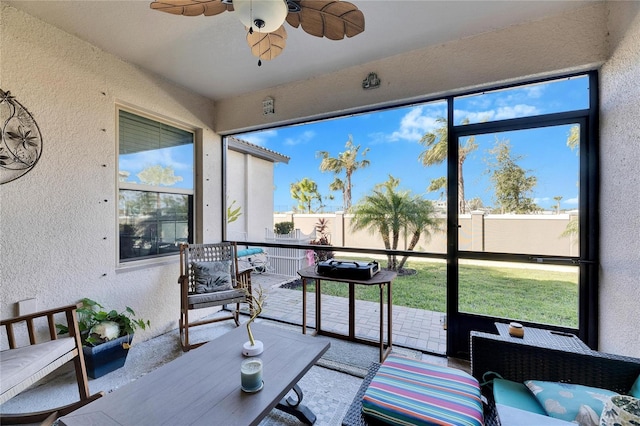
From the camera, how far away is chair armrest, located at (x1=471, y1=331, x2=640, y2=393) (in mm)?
1188

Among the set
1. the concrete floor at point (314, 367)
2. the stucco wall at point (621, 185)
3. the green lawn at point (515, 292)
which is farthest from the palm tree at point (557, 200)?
the concrete floor at point (314, 367)

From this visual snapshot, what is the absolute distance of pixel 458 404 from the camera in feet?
3.65

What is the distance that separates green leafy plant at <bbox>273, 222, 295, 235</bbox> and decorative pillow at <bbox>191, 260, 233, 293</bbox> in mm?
1087

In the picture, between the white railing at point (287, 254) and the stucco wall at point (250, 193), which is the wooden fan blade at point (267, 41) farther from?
the stucco wall at point (250, 193)

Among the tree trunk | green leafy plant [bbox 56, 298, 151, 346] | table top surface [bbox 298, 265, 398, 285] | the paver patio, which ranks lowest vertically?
the paver patio

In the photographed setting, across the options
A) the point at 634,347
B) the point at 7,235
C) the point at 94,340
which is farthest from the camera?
the point at 94,340

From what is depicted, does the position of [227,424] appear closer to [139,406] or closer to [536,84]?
[139,406]

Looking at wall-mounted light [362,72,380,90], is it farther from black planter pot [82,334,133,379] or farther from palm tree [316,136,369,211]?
black planter pot [82,334,133,379]

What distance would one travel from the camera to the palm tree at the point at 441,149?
2.45m

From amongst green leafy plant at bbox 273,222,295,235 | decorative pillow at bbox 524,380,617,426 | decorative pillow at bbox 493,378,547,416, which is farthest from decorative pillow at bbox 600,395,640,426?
green leafy plant at bbox 273,222,295,235

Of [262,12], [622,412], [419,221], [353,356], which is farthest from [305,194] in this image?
[622,412]

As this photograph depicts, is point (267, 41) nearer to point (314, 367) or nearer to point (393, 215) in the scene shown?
point (314, 367)

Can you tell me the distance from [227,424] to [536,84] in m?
3.10

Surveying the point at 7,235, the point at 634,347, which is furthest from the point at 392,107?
the point at 7,235
